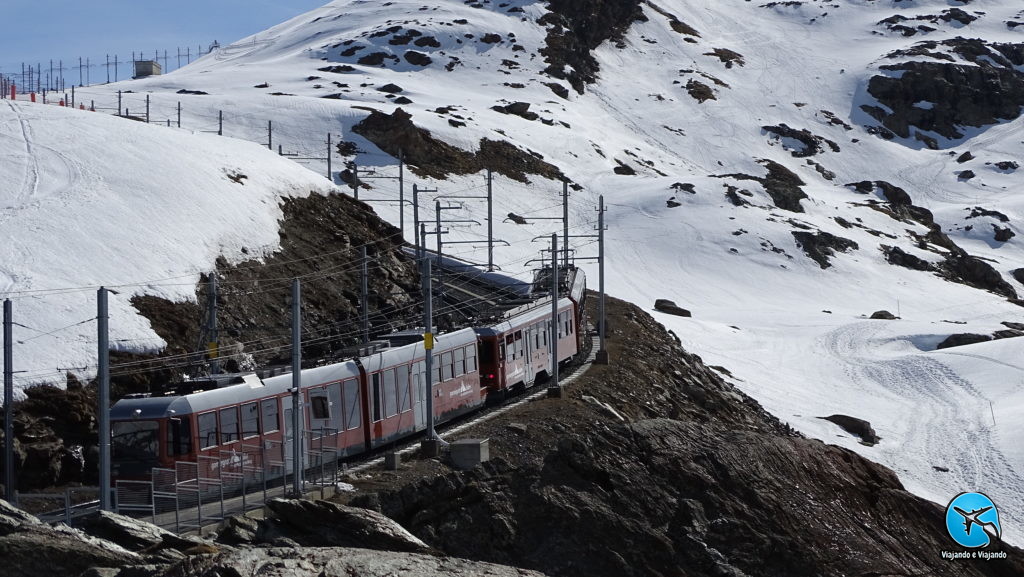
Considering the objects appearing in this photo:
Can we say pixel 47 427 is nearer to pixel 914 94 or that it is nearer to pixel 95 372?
pixel 95 372

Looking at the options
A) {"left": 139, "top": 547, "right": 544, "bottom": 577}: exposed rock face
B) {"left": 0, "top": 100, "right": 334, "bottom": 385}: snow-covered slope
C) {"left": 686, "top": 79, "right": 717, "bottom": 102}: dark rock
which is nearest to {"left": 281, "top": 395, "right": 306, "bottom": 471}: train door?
{"left": 0, "top": 100, "right": 334, "bottom": 385}: snow-covered slope

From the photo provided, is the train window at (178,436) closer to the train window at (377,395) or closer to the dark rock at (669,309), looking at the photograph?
the train window at (377,395)

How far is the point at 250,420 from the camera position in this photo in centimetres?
2659

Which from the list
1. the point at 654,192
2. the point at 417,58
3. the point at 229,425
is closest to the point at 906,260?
the point at 654,192

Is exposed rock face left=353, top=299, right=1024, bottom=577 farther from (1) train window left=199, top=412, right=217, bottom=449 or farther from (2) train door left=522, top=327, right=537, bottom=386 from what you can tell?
(2) train door left=522, top=327, right=537, bottom=386

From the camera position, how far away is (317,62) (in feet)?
486

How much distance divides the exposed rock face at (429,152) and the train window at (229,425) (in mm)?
73982

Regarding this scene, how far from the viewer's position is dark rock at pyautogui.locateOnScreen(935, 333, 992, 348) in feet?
237

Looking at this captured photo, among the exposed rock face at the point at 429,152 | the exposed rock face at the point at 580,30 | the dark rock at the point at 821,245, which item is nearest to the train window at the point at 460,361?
the exposed rock face at the point at 429,152

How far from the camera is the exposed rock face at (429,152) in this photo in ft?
336

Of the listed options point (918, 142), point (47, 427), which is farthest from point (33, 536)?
point (918, 142)

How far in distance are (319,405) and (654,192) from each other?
8352cm

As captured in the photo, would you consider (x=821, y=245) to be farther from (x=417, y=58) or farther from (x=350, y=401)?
(x=350, y=401)

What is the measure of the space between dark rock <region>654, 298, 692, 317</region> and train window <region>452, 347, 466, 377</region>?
1714 inches
